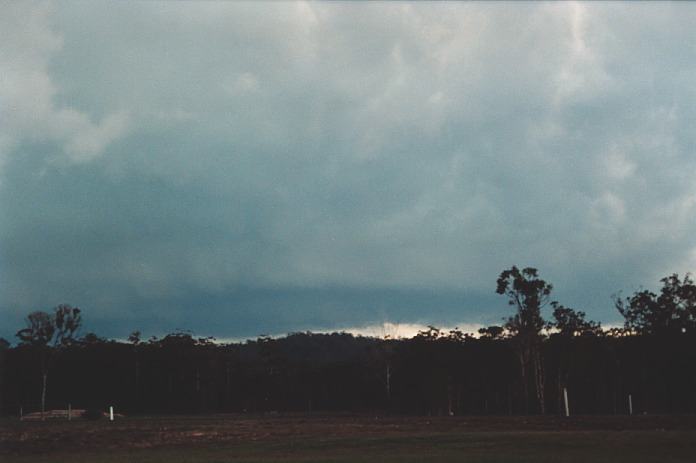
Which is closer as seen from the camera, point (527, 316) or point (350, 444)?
point (350, 444)

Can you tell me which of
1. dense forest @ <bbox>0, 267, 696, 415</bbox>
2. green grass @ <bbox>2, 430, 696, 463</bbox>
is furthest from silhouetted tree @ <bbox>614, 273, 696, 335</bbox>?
green grass @ <bbox>2, 430, 696, 463</bbox>

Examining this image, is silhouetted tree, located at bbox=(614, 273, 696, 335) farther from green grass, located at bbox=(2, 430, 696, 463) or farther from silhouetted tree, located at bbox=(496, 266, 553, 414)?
green grass, located at bbox=(2, 430, 696, 463)

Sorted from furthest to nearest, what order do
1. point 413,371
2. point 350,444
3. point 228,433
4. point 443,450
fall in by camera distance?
point 413,371 → point 228,433 → point 350,444 → point 443,450

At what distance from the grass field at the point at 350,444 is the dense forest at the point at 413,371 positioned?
3172 cm

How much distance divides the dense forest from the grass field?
104 ft

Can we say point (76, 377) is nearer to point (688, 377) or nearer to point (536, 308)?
point (536, 308)

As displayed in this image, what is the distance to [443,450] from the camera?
102 ft

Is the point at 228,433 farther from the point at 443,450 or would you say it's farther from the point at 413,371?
the point at 413,371

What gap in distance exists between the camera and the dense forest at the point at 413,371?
82.9 meters

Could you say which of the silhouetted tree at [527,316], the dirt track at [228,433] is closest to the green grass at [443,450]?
the dirt track at [228,433]

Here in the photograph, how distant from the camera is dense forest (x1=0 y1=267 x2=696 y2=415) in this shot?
82938 mm

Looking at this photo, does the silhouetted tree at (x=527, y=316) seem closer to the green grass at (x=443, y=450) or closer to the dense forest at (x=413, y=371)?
the dense forest at (x=413, y=371)

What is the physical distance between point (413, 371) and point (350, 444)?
63.9 metres

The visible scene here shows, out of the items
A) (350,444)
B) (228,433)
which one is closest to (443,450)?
(350,444)
